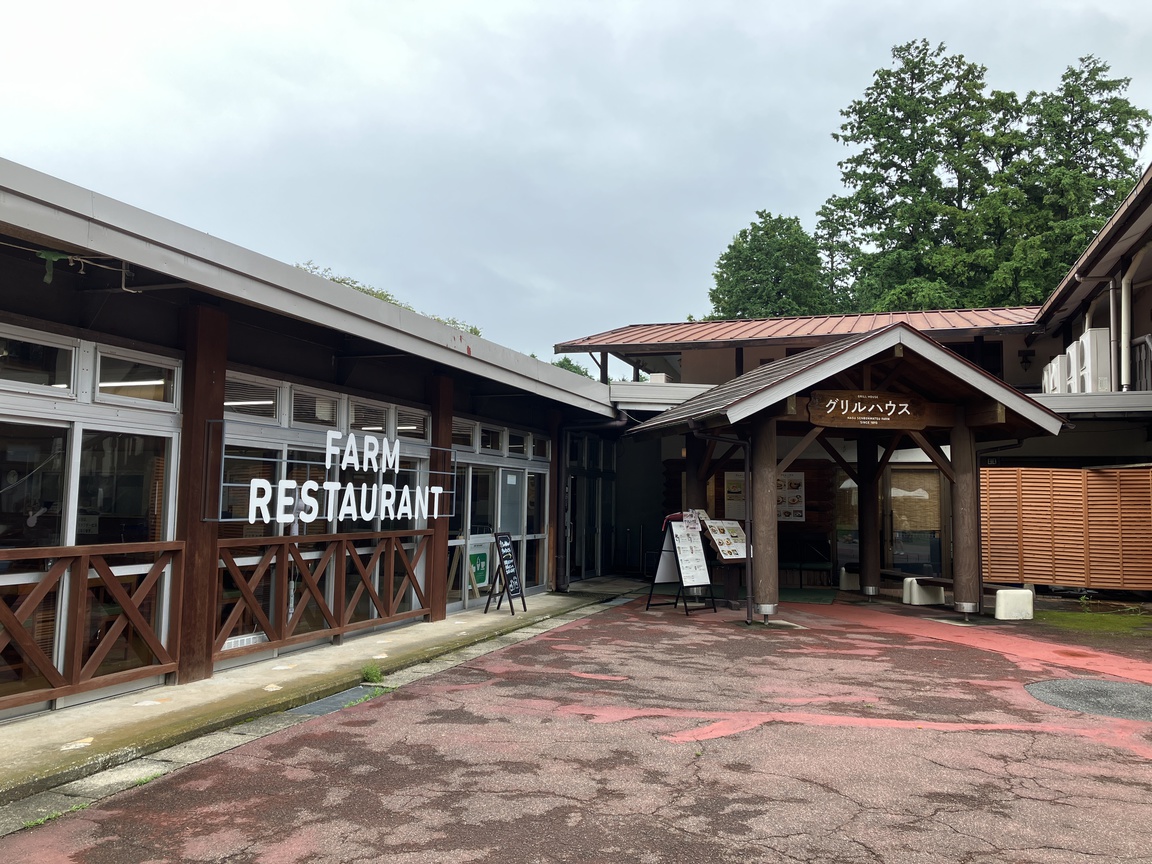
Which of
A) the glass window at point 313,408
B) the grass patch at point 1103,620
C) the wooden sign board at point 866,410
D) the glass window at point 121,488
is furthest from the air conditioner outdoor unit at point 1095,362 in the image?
the glass window at point 121,488

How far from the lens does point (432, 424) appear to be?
9945 millimetres

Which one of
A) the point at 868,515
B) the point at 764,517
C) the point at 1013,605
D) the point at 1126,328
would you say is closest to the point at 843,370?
the point at 764,517

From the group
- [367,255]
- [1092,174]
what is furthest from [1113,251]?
[367,255]

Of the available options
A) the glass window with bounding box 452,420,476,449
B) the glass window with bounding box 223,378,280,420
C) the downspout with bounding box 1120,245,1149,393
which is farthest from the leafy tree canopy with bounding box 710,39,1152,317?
the glass window with bounding box 223,378,280,420

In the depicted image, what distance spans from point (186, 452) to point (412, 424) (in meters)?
3.38

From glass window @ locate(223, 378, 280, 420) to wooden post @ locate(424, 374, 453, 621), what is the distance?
100.0 inches

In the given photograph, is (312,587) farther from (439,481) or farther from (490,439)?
(490,439)

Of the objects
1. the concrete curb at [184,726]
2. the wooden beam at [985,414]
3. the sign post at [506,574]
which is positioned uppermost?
the wooden beam at [985,414]

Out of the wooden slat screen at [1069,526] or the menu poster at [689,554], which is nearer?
the menu poster at [689,554]

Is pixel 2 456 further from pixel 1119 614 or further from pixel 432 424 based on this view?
pixel 1119 614

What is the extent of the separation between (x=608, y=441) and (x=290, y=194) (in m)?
70.0

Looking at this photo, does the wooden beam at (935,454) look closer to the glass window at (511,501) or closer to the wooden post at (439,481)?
the glass window at (511,501)

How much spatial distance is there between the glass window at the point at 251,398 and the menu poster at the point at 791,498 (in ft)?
36.0

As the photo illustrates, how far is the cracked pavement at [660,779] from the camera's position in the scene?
375 centimetres
